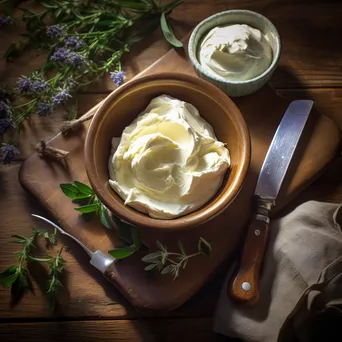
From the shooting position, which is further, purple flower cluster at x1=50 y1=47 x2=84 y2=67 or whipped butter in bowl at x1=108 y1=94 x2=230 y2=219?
purple flower cluster at x1=50 y1=47 x2=84 y2=67

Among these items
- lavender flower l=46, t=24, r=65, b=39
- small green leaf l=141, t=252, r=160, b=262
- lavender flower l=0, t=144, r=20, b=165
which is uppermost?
lavender flower l=46, t=24, r=65, b=39

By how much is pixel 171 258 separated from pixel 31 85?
551 mm

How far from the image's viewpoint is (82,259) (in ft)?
3.64

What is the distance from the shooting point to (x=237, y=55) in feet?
3.70

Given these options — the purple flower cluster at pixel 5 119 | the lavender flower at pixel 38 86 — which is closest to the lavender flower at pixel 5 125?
the purple flower cluster at pixel 5 119

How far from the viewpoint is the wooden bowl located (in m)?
0.95

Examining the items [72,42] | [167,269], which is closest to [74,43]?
[72,42]

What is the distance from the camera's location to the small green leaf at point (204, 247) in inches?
40.1

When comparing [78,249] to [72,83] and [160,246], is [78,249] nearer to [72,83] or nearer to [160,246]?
[160,246]

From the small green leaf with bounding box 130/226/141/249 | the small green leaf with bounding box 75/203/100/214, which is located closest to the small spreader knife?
the small green leaf with bounding box 130/226/141/249

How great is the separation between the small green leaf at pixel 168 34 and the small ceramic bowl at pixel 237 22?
0.24ft

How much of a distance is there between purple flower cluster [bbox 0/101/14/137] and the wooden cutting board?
0.09m

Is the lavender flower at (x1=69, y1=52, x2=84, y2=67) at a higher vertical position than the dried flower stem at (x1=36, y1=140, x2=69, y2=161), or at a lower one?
higher

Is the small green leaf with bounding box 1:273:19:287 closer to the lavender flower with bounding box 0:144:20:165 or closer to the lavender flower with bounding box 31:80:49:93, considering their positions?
the lavender flower with bounding box 0:144:20:165
